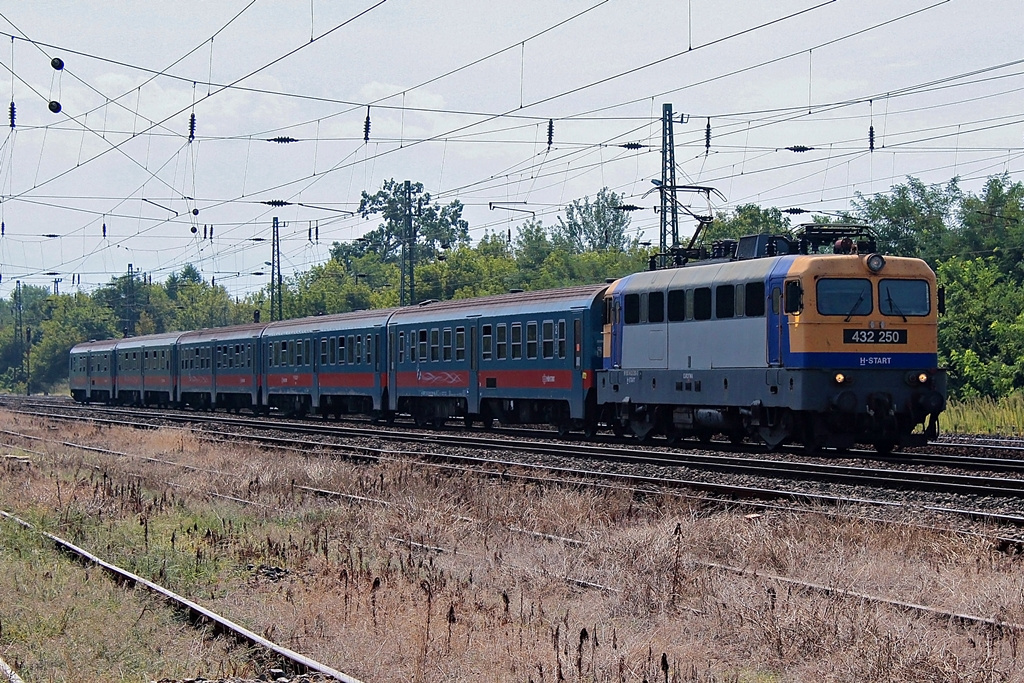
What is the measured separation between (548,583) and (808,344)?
984 centimetres

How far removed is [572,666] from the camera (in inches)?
292

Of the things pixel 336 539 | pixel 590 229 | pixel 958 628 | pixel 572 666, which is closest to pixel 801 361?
pixel 336 539

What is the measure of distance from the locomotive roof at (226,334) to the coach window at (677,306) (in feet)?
82.7

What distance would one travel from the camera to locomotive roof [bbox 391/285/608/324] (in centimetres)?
2666

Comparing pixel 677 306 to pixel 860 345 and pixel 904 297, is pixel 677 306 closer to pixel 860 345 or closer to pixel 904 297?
pixel 860 345

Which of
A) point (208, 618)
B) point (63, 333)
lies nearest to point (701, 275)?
point (208, 618)

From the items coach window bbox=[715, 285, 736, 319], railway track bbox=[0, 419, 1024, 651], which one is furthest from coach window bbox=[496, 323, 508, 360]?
railway track bbox=[0, 419, 1024, 651]

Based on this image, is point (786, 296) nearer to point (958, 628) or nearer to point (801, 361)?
point (801, 361)

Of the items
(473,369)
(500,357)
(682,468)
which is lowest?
(682,468)

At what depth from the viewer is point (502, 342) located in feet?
95.7

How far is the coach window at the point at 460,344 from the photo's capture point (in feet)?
101

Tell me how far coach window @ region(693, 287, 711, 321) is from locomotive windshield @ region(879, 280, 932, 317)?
2.82 meters

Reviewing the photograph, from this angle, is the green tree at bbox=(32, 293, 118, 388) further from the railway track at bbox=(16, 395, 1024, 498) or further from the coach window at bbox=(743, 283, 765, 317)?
the coach window at bbox=(743, 283, 765, 317)

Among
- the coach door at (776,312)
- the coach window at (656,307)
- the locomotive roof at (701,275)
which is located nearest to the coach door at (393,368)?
the locomotive roof at (701,275)
